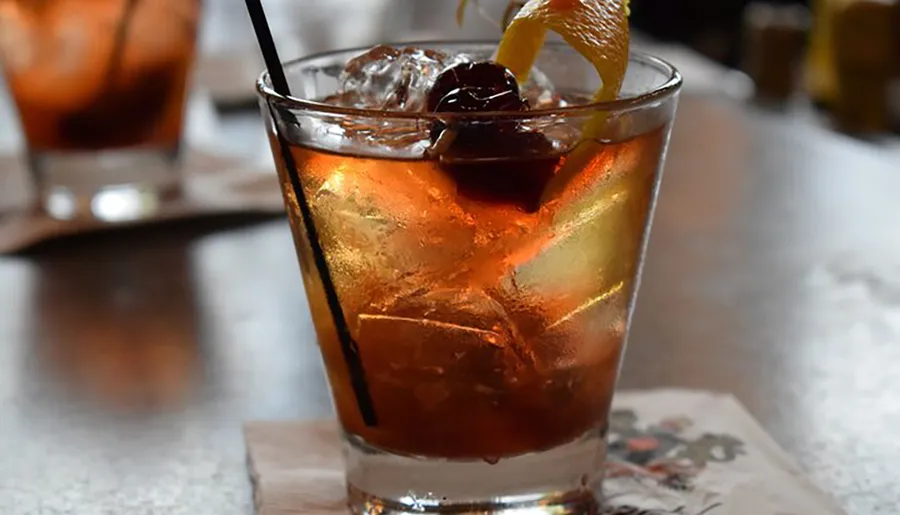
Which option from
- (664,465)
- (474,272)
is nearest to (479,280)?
(474,272)

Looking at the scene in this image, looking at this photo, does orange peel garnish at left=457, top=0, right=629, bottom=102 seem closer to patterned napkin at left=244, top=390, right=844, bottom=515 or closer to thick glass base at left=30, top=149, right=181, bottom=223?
patterned napkin at left=244, top=390, right=844, bottom=515

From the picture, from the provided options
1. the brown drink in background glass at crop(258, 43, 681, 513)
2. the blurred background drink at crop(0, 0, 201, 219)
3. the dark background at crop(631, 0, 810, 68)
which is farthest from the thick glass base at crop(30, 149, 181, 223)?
the dark background at crop(631, 0, 810, 68)

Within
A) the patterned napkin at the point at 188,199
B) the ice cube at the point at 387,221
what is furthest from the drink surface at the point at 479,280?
Result: the patterned napkin at the point at 188,199

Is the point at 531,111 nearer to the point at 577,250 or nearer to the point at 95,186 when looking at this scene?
the point at 577,250

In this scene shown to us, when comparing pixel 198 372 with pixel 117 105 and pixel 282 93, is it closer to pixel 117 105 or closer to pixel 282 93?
pixel 282 93

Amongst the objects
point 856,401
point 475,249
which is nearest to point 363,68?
point 475,249
